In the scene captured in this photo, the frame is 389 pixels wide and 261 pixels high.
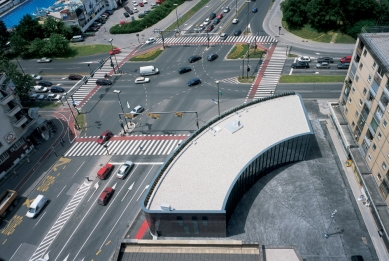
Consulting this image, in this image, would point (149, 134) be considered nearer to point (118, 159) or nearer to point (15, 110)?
point (118, 159)

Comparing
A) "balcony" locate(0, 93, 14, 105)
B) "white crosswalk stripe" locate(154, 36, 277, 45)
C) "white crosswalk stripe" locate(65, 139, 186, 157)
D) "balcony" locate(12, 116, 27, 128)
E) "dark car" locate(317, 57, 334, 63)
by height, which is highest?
"balcony" locate(0, 93, 14, 105)

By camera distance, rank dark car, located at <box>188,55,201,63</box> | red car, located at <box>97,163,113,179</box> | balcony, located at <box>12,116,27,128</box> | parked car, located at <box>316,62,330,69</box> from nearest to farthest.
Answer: red car, located at <box>97,163,113,179</box> < balcony, located at <box>12,116,27,128</box> < parked car, located at <box>316,62,330,69</box> < dark car, located at <box>188,55,201,63</box>

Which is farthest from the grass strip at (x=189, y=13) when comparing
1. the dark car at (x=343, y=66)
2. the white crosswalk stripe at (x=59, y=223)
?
the white crosswalk stripe at (x=59, y=223)

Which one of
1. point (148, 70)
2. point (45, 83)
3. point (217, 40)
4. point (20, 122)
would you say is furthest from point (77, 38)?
point (20, 122)

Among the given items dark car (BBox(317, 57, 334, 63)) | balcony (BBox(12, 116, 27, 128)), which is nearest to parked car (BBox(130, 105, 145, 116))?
balcony (BBox(12, 116, 27, 128))

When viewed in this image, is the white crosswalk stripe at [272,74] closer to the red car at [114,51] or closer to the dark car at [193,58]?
the dark car at [193,58]

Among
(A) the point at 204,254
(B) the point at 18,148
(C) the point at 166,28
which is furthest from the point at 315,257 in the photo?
(C) the point at 166,28

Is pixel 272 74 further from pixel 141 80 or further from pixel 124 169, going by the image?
pixel 124 169

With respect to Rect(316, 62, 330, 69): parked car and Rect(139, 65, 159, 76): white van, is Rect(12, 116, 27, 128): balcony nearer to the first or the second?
Rect(139, 65, 159, 76): white van
